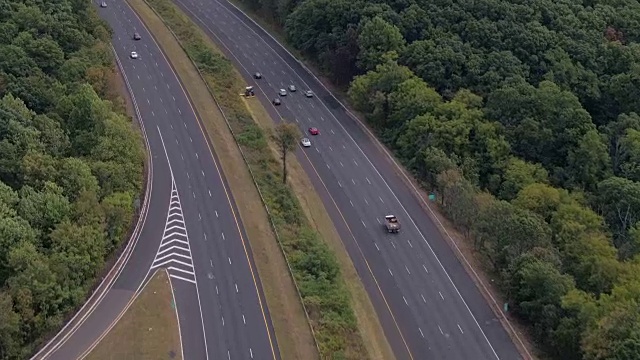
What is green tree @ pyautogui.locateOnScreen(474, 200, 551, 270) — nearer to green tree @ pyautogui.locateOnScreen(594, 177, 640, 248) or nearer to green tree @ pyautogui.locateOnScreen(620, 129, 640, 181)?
green tree @ pyautogui.locateOnScreen(594, 177, 640, 248)

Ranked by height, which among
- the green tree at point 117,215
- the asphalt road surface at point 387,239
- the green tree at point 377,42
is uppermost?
the green tree at point 377,42

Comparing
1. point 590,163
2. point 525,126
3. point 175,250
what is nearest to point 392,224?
point 525,126

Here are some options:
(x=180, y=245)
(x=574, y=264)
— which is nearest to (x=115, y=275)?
(x=180, y=245)

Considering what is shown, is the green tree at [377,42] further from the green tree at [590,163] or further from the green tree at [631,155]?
the green tree at [631,155]

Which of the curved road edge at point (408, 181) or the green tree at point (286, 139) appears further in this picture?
the green tree at point (286, 139)

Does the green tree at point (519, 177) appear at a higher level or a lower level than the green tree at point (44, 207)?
lower

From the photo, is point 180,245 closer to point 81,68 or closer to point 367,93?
point 81,68

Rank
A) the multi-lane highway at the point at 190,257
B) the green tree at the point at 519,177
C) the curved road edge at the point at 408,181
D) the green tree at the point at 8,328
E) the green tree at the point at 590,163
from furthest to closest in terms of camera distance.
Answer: the green tree at the point at 590,163 < the green tree at the point at 519,177 < the curved road edge at the point at 408,181 < the multi-lane highway at the point at 190,257 < the green tree at the point at 8,328

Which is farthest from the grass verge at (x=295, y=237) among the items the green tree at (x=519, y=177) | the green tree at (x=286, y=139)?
the green tree at (x=519, y=177)
